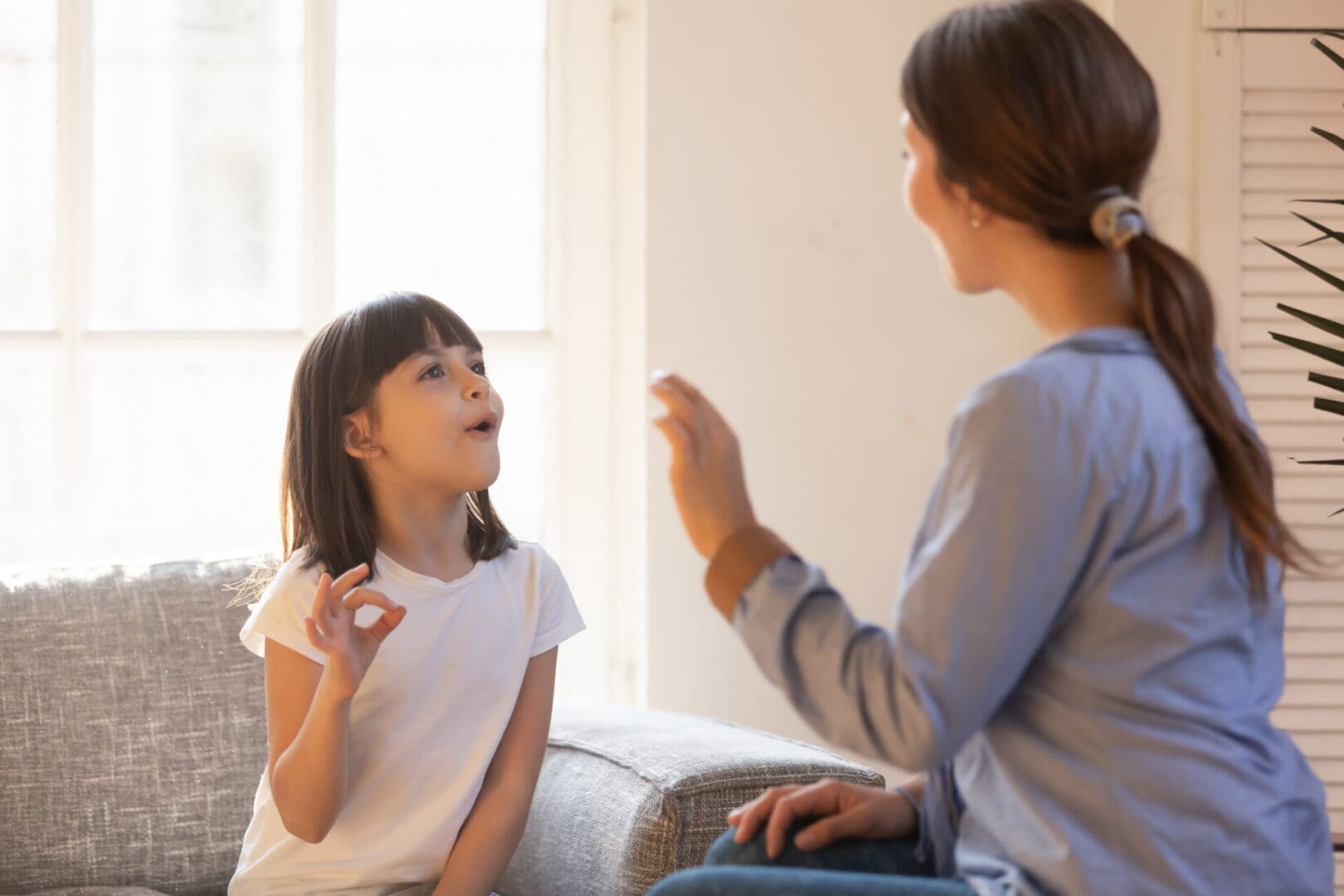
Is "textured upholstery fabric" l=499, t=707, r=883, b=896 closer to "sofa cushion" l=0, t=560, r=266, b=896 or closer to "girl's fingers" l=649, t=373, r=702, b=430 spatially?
"sofa cushion" l=0, t=560, r=266, b=896

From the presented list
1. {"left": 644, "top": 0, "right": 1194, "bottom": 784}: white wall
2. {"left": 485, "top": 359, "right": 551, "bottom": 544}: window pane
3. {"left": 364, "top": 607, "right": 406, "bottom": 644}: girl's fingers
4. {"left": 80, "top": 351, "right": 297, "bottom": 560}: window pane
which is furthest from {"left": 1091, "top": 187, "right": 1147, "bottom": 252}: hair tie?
{"left": 80, "top": 351, "right": 297, "bottom": 560}: window pane

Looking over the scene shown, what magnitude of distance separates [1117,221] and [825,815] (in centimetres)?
56

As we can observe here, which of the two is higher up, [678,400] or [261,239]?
[261,239]

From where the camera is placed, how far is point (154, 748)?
5.70 ft

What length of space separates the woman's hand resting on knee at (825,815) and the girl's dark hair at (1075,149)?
372 mm

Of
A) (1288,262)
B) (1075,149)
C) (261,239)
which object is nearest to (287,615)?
(1075,149)

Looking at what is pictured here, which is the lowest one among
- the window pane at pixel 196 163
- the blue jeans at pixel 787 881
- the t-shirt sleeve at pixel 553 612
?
the blue jeans at pixel 787 881

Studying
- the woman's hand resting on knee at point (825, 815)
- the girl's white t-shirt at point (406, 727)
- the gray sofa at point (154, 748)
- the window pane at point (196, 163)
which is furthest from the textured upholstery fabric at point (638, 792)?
the window pane at point (196, 163)

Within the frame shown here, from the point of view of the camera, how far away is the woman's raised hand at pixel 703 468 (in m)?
1.00

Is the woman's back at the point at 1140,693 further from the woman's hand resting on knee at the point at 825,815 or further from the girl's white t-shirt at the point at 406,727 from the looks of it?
the girl's white t-shirt at the point at 406,727

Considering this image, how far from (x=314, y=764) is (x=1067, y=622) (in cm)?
80

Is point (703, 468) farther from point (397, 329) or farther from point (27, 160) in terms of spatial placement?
point (27, 160)

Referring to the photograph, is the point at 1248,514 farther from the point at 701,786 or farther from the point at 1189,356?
the point at 701,786

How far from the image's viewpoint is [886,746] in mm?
890
